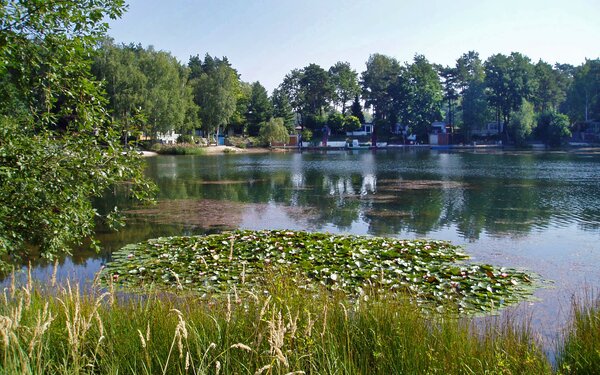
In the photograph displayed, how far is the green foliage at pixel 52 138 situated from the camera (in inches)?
235

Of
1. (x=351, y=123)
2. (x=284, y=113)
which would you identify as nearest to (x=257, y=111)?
(x=284, y=113)

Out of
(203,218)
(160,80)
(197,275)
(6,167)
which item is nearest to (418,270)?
(197,275)

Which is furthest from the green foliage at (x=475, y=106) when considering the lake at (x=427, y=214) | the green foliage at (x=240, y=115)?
the lake at (x=427, y=214)

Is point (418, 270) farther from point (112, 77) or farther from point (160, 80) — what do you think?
point (160, 80)

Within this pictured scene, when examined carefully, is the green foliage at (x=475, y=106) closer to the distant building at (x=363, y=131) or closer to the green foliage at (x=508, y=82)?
the green foliage at (x=508, y=82)

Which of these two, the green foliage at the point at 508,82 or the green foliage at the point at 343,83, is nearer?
the green foliage at the point at 508,82

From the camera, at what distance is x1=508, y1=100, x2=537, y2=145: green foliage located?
73.0 m

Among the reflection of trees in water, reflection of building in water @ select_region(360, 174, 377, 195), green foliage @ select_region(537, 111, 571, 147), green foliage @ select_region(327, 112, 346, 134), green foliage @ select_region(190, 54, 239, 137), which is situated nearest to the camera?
the reflection of trees in water

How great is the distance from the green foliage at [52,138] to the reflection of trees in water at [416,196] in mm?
9503

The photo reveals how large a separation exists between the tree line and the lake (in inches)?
1108

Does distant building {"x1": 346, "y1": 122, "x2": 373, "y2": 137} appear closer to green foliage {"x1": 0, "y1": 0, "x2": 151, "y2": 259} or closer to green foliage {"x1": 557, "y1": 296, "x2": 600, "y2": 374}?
green foliage {"x1": 0, "y1": 0, "x2": 151, "y2": 259}

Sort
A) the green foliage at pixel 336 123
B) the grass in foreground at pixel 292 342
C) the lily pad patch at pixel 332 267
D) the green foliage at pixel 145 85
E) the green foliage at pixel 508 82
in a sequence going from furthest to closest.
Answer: the green foliage at pixel 336 123, the green foliage at pixel 508 82, the green foliage at pixel 145 85, the lily pad patch at pixel 332 267, the grass in foreground at pixel 292 342

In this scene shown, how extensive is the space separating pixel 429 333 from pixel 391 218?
12711 millimetres

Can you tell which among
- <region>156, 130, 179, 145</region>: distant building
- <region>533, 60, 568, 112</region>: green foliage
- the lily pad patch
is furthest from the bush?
the lily pad patch
